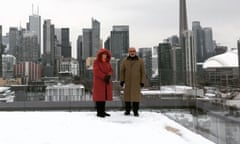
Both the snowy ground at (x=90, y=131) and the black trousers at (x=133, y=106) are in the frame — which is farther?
the black trousers at (x=133, y=106)

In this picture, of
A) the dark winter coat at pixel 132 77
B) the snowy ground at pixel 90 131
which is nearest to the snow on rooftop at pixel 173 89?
the dark winter coat at pixel 132 77

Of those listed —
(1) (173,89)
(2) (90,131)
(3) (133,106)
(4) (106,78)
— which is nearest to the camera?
(2) (90,131)

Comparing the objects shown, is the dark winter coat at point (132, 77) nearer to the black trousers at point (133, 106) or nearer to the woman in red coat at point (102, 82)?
the black trousers at point (133, 106)

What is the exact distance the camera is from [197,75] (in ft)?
33.4

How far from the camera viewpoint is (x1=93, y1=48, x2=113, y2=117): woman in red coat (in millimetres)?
5121

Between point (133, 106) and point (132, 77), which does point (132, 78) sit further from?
point (133, 106)

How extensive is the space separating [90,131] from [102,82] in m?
1.53

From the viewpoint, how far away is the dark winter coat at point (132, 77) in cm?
530

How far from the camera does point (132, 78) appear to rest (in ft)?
17.5

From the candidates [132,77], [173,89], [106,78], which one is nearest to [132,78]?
[132,77]

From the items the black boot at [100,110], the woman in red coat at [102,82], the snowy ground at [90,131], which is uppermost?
the woman in red coat at [102,82]

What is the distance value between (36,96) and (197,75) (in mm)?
5894

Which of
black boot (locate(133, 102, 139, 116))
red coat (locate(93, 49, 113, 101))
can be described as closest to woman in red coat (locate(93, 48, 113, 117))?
red coat (locate(93, 49, 113, 101))

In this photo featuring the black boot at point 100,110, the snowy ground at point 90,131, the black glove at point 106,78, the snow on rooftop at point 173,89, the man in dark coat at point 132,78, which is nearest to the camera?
the snowy ground at point 90,131
